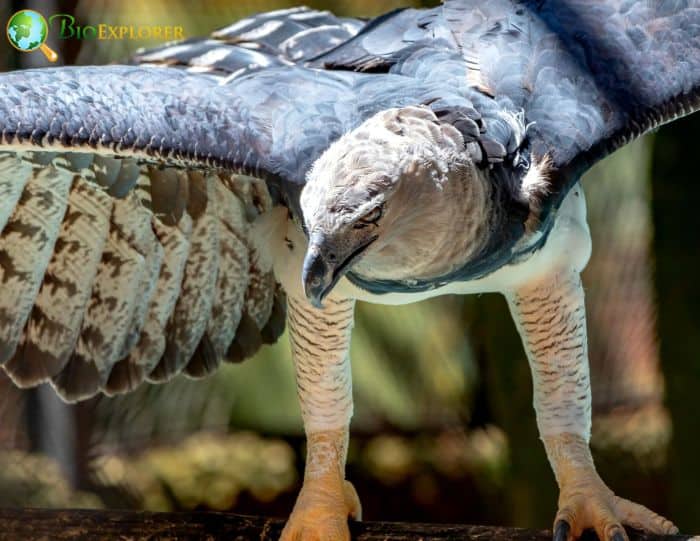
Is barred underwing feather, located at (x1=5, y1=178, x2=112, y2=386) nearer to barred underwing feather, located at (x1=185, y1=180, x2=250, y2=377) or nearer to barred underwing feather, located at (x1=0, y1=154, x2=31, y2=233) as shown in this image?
barred underwing feather, located at (x1=0, y1=154, x2=31, y2=233)

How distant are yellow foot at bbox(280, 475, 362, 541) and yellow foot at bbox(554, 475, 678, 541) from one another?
51 centimetres

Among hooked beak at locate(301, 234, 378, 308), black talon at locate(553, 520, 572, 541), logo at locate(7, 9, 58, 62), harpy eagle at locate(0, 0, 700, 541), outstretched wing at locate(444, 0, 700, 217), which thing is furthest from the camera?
logo at locate(7, 9, 58, 62)

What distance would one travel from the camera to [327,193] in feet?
6.75

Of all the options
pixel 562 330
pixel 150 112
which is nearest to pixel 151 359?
pixel 150 112

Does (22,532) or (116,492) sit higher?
(22,532)

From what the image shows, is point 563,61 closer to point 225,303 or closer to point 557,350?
point 557,350

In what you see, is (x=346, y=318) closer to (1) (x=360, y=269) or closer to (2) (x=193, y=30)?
(1) (x=360, y=269)

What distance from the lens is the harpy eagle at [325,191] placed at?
90.2 inches

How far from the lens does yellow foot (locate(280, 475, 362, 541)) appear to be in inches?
113

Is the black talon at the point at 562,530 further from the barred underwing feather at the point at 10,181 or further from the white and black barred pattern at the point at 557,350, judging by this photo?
the barred underwing feather at the point at 10,181

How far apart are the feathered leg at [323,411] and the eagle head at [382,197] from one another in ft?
1.80

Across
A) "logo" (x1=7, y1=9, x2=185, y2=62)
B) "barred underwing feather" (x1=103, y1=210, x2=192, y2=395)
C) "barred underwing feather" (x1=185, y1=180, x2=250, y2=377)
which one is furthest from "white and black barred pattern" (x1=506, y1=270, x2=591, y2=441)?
"logo" (x1=7, y1=9, x2=185, y2=62)

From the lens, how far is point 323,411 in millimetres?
3018

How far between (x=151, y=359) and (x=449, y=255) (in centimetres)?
132
